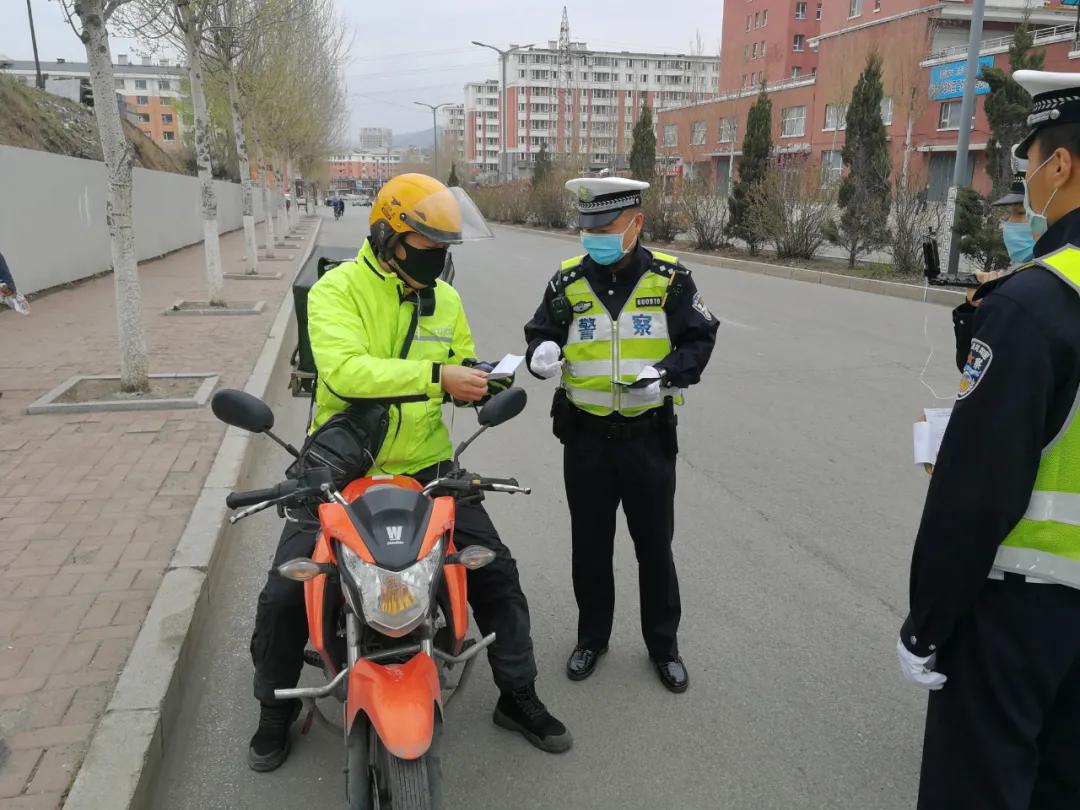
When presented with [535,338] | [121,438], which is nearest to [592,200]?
[535,338]

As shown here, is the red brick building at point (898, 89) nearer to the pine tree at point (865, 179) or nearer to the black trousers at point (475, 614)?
the pine tree at point (865, 179)

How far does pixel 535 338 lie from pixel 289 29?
849 inches

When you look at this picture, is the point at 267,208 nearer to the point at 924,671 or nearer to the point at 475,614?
the point at 475,614

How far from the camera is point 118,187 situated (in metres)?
7.50

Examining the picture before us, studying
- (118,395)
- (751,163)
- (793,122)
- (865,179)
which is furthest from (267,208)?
(793,122)

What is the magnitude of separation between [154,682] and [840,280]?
16485 mm

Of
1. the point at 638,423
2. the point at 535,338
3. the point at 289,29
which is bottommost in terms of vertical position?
the point at 638,423

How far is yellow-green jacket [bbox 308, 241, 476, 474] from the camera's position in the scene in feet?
8.81

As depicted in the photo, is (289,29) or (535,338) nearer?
(535,338)

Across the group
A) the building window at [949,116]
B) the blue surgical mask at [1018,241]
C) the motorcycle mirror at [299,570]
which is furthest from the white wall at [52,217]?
the building window at [949,116]

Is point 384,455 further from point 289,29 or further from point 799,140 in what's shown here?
point 799,140

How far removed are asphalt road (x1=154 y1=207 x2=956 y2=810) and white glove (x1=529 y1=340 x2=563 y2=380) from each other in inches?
51.6

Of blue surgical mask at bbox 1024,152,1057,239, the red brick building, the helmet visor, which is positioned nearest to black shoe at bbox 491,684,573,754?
the helmet visor

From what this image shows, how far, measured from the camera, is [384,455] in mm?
2959
